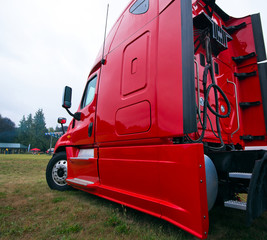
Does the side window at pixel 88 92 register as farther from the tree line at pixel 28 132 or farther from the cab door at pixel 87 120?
the tree line at pixel 28 132

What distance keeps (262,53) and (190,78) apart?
2.14m

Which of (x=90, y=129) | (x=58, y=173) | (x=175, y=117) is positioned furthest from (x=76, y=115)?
(x=175, y=117)

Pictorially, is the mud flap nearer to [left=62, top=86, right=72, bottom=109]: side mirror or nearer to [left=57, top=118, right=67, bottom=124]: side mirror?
[left=62, top=86, right=72, bottom=109]: side mirror

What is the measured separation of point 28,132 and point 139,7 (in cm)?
8366

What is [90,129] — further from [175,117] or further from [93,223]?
[175,117]

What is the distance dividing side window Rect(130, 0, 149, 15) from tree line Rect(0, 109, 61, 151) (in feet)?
245

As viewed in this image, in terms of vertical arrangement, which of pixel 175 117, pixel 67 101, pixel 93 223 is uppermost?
A: pixel 67 101

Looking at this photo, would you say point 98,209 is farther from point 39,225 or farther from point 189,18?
point 189,18

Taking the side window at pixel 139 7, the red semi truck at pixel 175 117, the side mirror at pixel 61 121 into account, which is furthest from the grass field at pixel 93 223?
the side window at pixel 139 7

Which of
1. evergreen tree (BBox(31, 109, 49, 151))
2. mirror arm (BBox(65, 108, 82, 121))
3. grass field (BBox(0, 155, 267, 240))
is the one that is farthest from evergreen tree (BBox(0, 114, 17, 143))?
grass field (BBox(0, 155, 267, 240))

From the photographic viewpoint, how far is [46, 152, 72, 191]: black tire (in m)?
3.80

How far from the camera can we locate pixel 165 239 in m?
1.67

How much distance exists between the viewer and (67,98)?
342cm

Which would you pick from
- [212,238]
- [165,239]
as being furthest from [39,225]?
[212,238]
